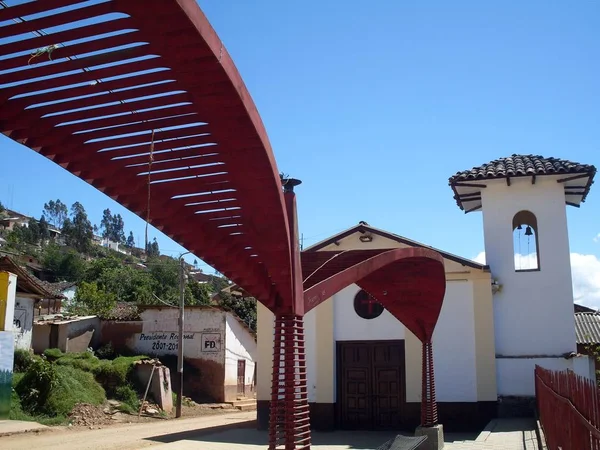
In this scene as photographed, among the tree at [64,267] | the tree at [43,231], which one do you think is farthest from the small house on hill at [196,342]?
the tree at [43,231]

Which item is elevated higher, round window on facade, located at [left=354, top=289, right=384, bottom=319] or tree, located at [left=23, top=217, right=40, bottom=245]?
tree, located at [left=23, top=217, right=40, bottom=245]

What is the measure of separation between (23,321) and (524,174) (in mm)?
21066

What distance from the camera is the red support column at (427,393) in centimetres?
1334

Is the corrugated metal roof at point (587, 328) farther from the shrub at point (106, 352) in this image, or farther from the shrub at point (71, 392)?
the shrub at point (106, 352)

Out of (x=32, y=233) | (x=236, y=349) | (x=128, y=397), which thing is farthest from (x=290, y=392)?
(x=32, y=233)

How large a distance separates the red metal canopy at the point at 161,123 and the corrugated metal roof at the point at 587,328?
14.9 meters

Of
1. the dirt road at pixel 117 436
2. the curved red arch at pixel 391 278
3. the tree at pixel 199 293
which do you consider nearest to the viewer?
the curved red arch at pixel 391 278

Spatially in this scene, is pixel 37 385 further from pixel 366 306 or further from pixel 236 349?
pixel 236 349

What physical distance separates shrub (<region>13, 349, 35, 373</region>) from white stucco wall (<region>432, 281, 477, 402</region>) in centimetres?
1538

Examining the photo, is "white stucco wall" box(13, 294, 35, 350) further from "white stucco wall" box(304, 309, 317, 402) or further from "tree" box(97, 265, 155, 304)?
"tree" box(97, 265, 155, 304)

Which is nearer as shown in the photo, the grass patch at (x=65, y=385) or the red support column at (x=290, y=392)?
the red support column at (x=290, y=392)

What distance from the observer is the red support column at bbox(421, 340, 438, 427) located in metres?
13.3

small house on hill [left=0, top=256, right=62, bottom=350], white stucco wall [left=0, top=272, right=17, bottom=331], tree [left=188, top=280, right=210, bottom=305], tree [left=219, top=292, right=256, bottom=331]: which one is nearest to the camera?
white stucco wall [left=0, top=272, right=17, bottom=331]

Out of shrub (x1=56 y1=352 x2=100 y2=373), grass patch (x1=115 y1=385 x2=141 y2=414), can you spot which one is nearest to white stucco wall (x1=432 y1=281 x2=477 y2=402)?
grass patch (x1=115 y1=385 x2=141 y2=414)
